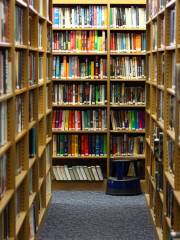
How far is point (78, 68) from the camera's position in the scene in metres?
7.32

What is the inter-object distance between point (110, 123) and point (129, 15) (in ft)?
4.57

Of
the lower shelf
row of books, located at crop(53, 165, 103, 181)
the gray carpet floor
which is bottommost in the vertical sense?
the gray carpet floor

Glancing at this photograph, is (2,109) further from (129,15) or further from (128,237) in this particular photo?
(129,15)

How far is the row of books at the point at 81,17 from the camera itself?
7273 mm

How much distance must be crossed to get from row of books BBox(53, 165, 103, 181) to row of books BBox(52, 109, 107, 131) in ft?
1.71

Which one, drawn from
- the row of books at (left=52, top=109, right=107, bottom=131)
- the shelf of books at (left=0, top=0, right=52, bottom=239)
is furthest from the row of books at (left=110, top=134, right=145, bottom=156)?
the shelf of books at (left=0, top=0, right=52, bottom=239)

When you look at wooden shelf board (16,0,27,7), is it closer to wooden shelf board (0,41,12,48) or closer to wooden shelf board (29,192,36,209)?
wooden shelf board (0,41,12,48)

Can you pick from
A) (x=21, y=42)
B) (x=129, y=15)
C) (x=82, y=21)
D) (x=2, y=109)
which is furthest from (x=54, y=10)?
(x=2, y=109)

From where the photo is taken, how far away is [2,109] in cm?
348

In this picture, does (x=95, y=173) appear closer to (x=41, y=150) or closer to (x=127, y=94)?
(x=127, y=94)

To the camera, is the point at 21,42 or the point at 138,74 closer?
the point at 21,42

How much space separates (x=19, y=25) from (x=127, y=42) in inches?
132

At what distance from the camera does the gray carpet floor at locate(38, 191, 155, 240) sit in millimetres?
5402

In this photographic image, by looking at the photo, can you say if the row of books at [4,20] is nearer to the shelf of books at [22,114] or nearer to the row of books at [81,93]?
the shelf of books at [22,114]
